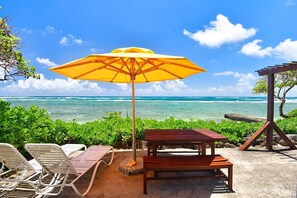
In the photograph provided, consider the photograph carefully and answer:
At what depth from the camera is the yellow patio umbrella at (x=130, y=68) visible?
145 inches

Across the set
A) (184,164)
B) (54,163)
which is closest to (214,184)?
(184,164)

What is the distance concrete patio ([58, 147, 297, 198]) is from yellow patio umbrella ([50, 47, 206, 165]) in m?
0.75

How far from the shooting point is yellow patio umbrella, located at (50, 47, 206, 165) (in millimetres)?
3674

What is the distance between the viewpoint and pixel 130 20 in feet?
43.6

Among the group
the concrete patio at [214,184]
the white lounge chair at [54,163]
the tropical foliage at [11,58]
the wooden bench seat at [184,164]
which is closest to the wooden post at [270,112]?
the concrete patio at [214,184]

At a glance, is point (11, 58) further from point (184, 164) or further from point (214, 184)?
point (214, 184)

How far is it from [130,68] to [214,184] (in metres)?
2.68

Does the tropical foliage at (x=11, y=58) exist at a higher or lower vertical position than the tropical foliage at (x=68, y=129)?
higher

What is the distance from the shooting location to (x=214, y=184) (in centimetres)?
378

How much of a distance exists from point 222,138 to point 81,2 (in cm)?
795

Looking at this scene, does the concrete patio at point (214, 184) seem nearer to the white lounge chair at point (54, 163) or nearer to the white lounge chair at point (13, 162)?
the white lounge chair at point (54, 163)

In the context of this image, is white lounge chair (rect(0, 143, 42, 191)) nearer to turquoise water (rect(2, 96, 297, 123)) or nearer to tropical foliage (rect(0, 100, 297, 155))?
tropical foliage (rect(0, 100, 297, 155))

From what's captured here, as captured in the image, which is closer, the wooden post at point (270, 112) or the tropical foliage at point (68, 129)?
the tropical foliage at point (68, 129)

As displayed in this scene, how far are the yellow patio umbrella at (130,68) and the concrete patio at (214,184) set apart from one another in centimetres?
75
